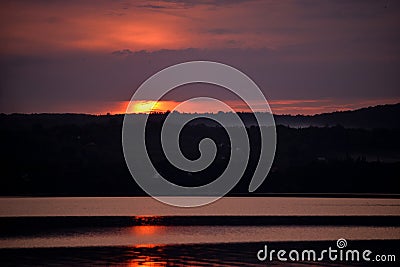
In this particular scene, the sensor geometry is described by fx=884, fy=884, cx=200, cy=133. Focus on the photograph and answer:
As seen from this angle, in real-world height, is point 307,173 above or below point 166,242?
above

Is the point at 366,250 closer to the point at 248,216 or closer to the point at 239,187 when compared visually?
the point at 248,216

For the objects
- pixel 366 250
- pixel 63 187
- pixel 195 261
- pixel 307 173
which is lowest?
pixel 195 261

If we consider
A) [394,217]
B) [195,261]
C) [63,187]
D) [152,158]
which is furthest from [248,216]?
[152,158]

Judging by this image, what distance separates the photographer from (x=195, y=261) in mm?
36812

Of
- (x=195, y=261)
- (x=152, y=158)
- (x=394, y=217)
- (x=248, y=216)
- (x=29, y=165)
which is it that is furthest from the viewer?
(x=152, y=158)

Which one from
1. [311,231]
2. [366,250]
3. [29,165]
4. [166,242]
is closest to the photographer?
[366,250]

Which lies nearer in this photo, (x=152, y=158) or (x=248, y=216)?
(x=248, y=216)

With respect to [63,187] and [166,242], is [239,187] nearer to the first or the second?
[63,187]

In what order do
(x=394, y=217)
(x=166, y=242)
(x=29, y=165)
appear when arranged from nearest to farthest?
(x=166, y=242) < (x=394, y=217) < (x=29, y=165)

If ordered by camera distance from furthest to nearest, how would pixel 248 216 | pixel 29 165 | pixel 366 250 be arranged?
1. pixel 29 165
2. pixel 248 216
3. pixel 366 250

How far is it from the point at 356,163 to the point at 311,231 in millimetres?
67496

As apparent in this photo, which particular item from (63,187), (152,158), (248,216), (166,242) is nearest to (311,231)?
(166,242)

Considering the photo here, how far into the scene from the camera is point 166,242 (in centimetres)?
4631

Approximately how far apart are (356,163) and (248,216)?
5230 centimetres
